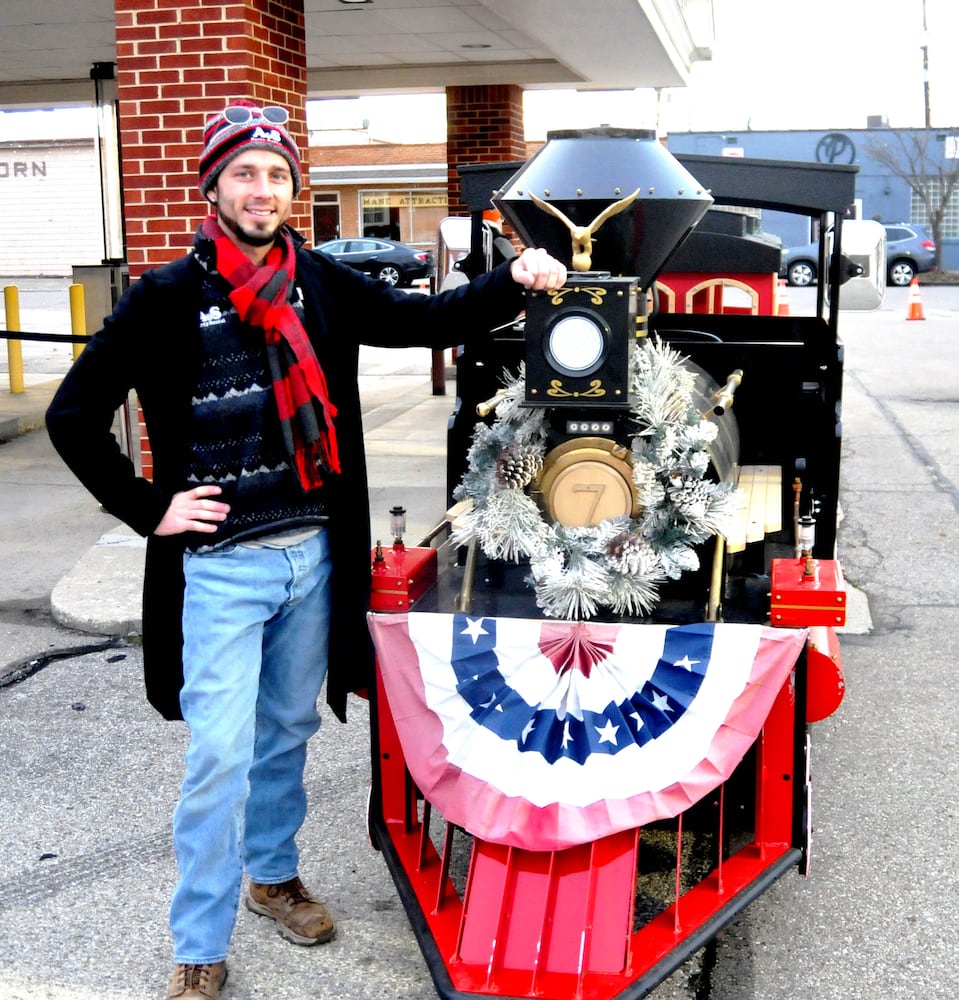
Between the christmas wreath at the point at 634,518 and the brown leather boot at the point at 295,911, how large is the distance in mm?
985

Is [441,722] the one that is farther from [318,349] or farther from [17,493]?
[17,493]

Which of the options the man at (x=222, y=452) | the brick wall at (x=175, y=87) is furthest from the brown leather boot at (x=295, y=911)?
the brick wall at (x=175, y=87)

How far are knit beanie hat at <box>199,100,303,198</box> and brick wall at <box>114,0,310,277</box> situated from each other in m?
3.74

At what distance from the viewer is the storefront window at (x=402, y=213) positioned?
44.5 metres

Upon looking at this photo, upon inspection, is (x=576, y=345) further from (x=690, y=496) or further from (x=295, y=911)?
(x=295, y=911)

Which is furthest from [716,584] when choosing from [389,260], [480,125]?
[389,260]

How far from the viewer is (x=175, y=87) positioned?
6.33m

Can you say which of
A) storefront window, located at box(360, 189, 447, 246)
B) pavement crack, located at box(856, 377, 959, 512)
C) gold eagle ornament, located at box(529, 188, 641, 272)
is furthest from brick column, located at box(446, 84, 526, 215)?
storefront window, located at box(360, 189, 447, 246)

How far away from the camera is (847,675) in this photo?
16.7 ft

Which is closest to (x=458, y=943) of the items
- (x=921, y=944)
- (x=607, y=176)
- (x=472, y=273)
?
(x=921, y=944)

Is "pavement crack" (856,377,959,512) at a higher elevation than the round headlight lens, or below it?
below

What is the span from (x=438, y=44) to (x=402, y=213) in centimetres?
3378

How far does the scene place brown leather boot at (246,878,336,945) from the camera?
3143 mm

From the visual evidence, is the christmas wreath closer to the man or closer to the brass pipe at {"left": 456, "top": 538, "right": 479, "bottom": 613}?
the brass pipe at {"left": 456, "top": 538, "right": 479, "bottom": 613}
